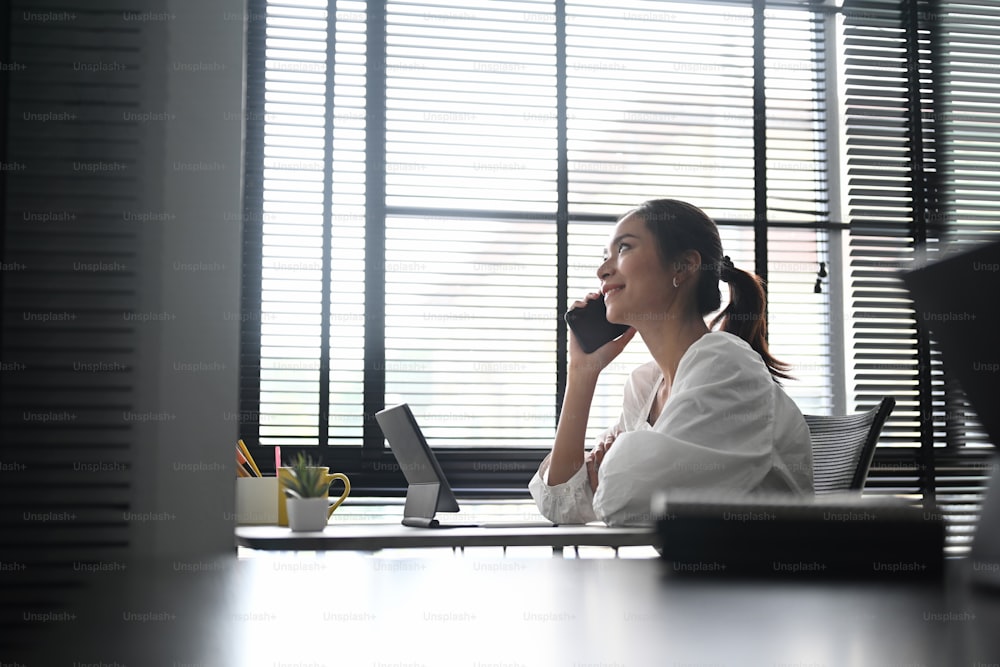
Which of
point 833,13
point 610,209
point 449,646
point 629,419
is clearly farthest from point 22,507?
point 833,13

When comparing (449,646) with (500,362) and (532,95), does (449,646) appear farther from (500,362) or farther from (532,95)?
(532,95)

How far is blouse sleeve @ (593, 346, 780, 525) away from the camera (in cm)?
159

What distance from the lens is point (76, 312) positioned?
32cm

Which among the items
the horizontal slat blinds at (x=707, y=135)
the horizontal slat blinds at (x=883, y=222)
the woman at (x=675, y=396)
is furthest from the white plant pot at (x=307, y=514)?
the horizontal slat blinds at (x=883, y=222)

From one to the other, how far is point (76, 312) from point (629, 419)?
82.3 inches

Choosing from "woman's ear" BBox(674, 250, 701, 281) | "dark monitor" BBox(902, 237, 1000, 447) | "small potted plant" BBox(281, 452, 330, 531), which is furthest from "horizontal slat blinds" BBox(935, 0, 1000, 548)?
"dark monitor" BBox(902, 237, 1000, 447)

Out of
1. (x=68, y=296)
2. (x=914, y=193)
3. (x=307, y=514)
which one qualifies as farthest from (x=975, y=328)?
(x=914, y=193)

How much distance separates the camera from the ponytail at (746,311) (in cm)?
223

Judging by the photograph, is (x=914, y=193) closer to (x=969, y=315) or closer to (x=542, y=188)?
(x=542, y=188)

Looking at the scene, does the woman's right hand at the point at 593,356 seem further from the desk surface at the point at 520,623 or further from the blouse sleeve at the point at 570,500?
the desk surface at the point at 520,623

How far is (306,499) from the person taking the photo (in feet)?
5.99

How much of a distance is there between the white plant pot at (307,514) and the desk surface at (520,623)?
1358mm

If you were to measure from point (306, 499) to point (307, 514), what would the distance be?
3 cm

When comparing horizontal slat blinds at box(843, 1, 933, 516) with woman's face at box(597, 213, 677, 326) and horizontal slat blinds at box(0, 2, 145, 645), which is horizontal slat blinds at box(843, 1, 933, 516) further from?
horizontal slat blinds at box(0, 2, 145, 645)
